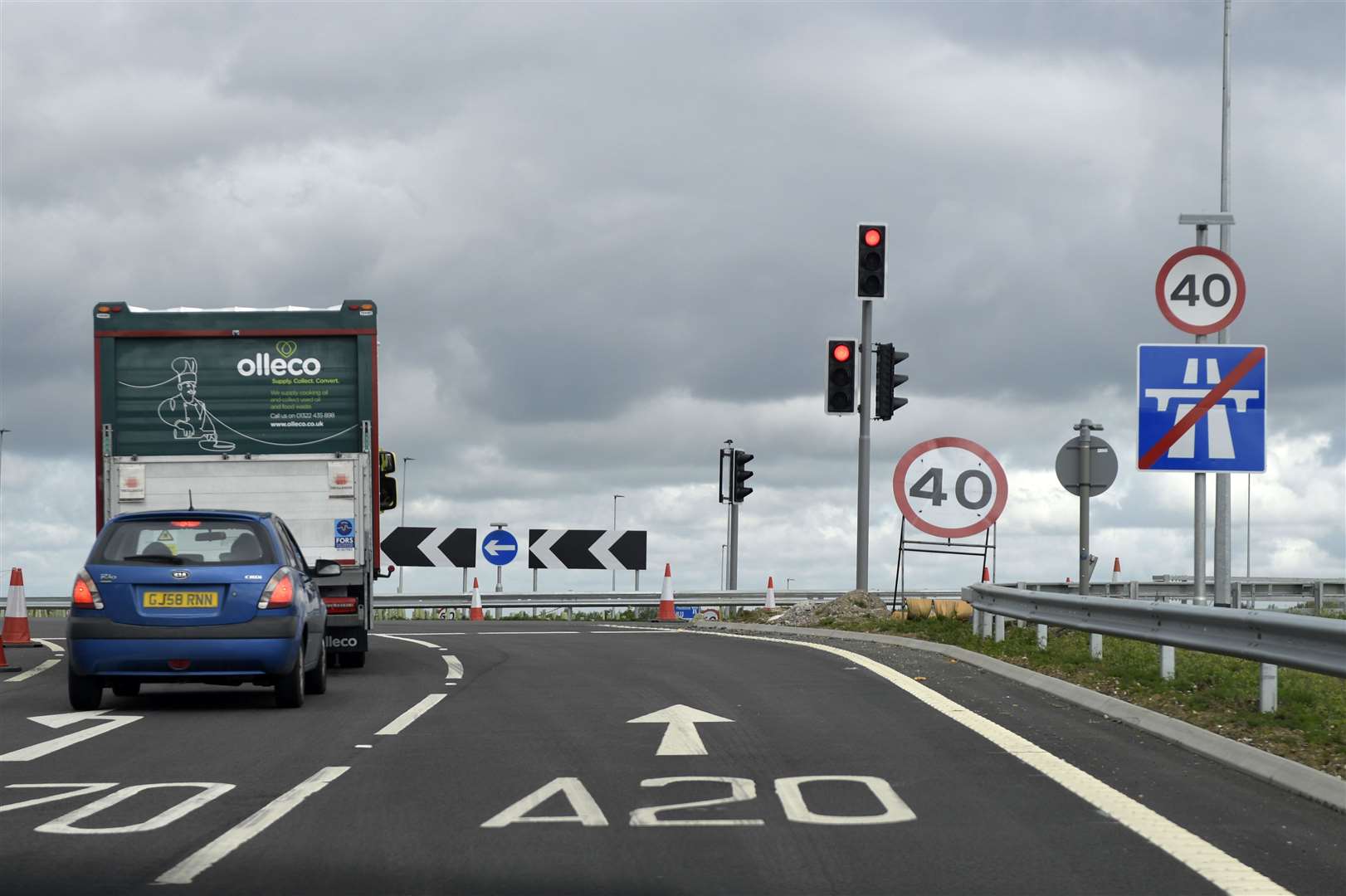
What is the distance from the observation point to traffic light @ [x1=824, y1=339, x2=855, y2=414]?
24281 mm

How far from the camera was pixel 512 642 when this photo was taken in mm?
22875

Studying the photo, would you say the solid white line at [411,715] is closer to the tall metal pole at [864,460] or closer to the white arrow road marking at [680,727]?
the white arrow road marking at [680,727]

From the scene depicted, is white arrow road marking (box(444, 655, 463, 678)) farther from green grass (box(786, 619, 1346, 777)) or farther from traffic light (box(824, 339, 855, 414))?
traffic light (box(824, 339, 855, 414))

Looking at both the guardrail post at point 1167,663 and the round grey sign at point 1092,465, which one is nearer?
the guardrail post at point 1167,663

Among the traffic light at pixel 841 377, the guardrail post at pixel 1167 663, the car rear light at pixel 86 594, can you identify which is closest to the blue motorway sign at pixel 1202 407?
the guardrail post at pixel 1167 663

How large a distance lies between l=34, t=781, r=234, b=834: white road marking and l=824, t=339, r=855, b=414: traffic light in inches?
628

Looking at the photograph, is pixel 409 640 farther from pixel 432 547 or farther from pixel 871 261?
pixel 432 547

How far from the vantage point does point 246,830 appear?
7.66 m

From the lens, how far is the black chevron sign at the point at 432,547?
127 ft

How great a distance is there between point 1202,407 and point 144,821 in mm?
8136

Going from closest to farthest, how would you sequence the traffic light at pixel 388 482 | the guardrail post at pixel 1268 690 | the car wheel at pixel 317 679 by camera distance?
the guardrail post at pixel 1268 690, the car wheel at pixel 317 679, the traffic light at pixel 388 482

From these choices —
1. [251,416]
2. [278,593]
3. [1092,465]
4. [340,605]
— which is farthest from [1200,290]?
[251,416]

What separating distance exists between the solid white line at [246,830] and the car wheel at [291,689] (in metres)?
3.90

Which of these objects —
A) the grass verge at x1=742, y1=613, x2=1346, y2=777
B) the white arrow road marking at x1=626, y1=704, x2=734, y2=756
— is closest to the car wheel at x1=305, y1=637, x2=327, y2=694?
the white arrow road marking at x1=626, y1=704, x2=734, y2=756
